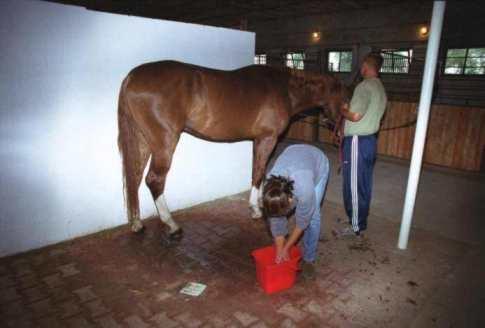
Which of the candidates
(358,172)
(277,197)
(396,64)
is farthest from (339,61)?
(277,197)

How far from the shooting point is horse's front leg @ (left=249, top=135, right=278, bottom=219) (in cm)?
403

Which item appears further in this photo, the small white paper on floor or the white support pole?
the white support pole

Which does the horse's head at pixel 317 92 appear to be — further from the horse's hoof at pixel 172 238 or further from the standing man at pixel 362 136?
the horse's hoof at pixel 172 238

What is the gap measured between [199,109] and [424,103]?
7.38ft

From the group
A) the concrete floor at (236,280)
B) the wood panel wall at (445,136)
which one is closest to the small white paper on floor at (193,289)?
the concrete floor at (236,280)

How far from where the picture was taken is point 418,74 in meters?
10.3

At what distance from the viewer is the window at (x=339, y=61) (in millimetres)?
12578

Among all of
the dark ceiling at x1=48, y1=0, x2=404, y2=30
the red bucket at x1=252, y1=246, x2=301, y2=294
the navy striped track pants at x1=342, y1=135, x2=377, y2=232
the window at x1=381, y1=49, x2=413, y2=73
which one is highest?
the dark ceiling at x1=48, y1=0, x2=404, y2=30

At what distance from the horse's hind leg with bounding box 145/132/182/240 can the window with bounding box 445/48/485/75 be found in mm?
10478

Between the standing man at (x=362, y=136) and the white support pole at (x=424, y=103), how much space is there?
16.6 inches

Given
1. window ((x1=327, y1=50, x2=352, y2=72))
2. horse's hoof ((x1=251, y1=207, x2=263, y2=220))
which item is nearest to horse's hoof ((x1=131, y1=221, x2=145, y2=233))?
horse's hoof ((x1=251, y1=207, x2=263, y2=220))

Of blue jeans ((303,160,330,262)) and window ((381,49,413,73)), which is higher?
window ((381,49,413,73))

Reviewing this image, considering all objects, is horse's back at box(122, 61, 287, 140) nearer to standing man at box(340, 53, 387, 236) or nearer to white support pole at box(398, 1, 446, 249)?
standing man at box(340, 53, 387, 236)

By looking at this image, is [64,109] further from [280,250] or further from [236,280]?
[280,250]
